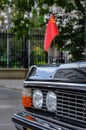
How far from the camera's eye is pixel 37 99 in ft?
15.1

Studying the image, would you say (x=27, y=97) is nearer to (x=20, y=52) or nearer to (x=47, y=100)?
(x=47, y=100)

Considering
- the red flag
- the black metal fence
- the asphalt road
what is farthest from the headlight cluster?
the black metal fence

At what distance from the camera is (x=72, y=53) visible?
1563 centimetres

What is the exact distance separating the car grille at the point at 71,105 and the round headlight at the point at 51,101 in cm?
5

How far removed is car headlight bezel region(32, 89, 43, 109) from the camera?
4.53m

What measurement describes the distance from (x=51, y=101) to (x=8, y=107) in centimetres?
779

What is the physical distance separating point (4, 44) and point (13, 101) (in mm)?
9407

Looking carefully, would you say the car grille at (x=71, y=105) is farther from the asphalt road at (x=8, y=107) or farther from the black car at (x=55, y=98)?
the asphalt road at (x=8, y=107)

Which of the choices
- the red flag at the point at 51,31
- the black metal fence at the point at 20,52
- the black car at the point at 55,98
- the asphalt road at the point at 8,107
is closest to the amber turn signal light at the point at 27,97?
the black car at the point at 55,98

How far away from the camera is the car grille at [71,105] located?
3.93 metres

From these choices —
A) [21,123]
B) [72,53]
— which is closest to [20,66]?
[72,53]

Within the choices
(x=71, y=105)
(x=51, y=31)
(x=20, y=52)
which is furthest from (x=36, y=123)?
(x=20, y=52)

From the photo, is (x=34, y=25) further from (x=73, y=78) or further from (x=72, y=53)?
(x=73, y=78)

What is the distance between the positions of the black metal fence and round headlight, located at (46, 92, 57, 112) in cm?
1813
